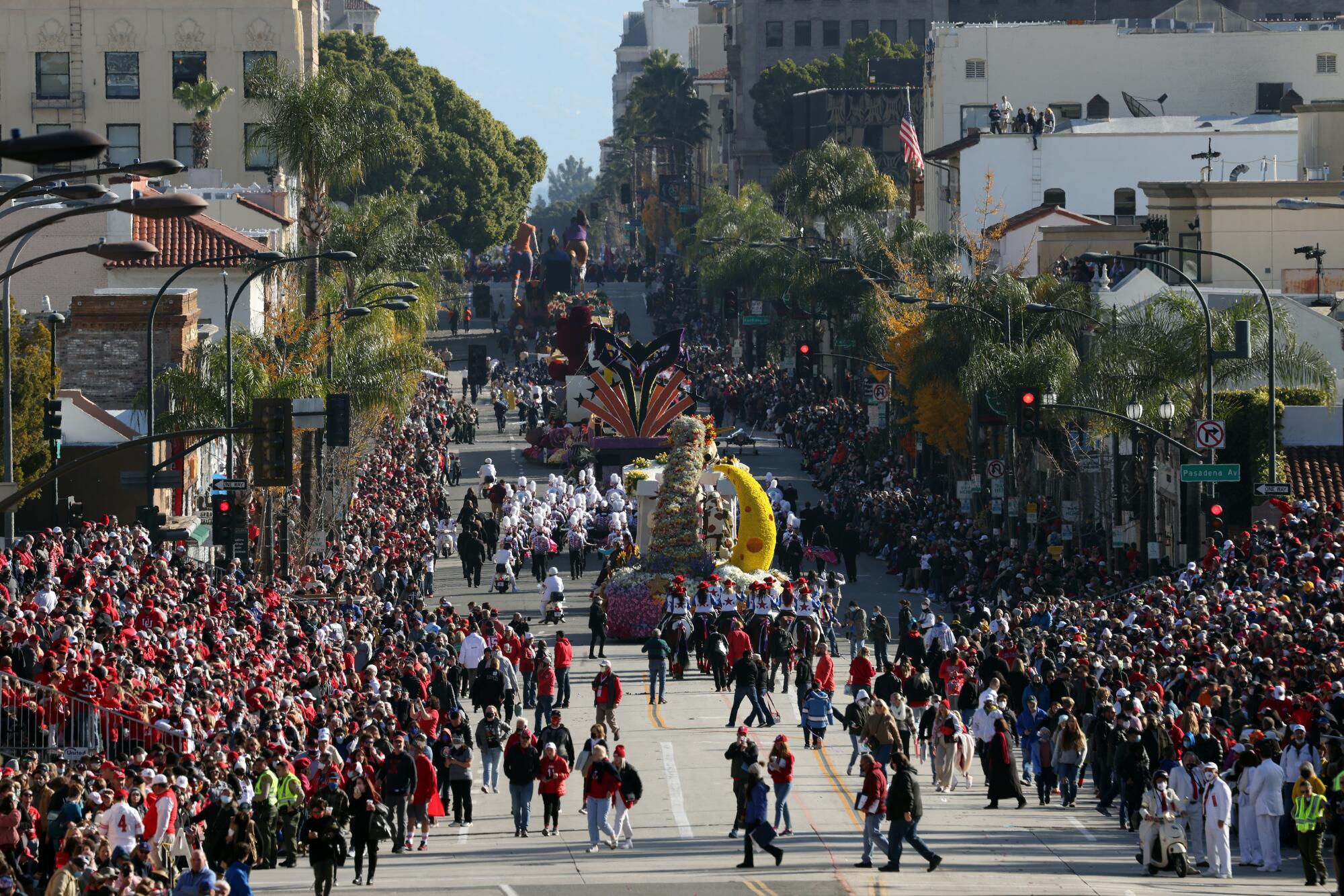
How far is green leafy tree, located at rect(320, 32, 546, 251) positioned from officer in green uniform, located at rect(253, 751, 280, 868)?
328ft

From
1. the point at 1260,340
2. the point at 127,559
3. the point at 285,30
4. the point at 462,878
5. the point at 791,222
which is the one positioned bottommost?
the point at 462,878

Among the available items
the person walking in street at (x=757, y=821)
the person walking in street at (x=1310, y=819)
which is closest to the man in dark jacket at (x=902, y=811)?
the person walking in street at (x=757, y=821)

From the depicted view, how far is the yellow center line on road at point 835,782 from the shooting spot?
90.6ft

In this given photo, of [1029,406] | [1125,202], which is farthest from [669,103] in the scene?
[1029,406]

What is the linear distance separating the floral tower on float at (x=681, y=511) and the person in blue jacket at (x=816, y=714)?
1126 centimetres

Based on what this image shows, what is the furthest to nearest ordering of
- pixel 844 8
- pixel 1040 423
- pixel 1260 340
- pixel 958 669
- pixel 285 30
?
pixel 844 8 → pixel 285 30 → pixel 1040 423 → pixel 1260 340 → pixel 958 669

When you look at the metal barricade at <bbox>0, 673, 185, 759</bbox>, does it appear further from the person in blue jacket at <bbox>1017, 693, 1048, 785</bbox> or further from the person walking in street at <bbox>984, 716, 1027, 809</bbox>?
the person in blue jacket at <bbox>1017, 693, 1048, 785</bbox>

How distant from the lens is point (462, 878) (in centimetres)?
2456

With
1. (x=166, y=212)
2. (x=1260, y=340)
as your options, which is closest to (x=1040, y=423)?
(x=1260, y=340)

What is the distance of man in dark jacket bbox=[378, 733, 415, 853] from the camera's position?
85.6 feet

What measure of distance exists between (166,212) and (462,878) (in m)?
7.78

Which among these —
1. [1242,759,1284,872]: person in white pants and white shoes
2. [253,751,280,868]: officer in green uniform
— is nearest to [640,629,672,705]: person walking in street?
[253,751,280,868]: officer in green uniform

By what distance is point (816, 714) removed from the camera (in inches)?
1249

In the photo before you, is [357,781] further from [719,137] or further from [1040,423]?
[719,137]
